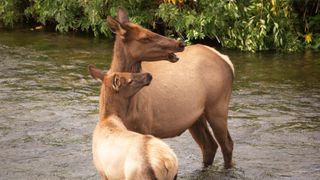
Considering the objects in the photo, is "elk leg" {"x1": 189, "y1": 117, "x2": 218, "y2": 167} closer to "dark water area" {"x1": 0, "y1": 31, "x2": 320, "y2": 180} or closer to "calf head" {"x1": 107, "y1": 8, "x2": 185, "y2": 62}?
"dark water area" {"x1": 0, "y1": 31, "x2": 320, "y2": 180}

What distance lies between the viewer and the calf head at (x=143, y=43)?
21.5 ft

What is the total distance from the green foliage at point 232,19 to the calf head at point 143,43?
7643 mm

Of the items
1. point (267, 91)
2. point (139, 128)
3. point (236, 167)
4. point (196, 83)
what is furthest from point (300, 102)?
point (139, 128)

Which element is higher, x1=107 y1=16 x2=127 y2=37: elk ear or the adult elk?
x1=107 y1=16 x2=127 y2=37: elk ear

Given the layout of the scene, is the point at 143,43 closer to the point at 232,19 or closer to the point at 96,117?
the point at 96,117

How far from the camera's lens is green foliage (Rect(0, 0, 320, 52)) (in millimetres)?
14406

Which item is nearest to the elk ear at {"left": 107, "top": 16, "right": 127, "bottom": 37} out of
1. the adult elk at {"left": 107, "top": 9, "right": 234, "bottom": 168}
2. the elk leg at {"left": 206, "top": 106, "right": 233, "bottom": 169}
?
the adult elk at {"left": 107, "top": 9, "right": 234, "bottom": 168}

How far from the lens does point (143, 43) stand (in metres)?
6.60

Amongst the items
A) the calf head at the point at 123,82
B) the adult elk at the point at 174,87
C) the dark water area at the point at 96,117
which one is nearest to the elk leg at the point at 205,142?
the adult elk at the point at 174,87

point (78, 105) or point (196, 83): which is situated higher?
point (196, 83)

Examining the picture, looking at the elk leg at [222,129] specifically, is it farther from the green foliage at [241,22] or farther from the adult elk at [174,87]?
the green foliage at [241,22]

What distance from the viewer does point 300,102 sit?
1077 cm

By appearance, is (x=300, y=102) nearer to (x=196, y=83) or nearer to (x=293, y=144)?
(x=293, y=144)

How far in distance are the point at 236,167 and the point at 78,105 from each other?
337cm
